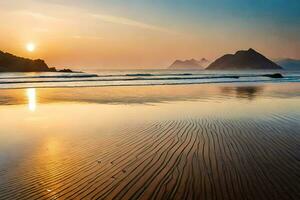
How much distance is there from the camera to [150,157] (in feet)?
26.3

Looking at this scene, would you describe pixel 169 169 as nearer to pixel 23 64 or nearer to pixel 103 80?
pixel 103 80

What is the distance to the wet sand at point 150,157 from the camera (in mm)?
5891

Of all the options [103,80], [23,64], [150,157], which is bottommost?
[103,80]

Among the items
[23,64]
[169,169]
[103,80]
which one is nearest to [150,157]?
[169,169]

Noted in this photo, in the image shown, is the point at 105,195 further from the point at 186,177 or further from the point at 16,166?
the point at 16,166

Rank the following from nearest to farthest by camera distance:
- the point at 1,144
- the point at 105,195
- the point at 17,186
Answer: the point at 105,195 < the point at 17,186 < the point at 1,144

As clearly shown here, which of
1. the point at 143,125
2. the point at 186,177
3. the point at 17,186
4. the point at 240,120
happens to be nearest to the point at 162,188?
the point at 186,177

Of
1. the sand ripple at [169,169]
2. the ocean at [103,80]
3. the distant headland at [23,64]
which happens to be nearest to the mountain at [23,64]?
the distant headland at [23,64]

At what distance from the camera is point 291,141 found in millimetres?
9766

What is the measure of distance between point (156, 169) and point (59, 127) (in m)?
6.36

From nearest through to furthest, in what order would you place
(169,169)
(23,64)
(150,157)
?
(169,169) → (150,157) → (23,64)

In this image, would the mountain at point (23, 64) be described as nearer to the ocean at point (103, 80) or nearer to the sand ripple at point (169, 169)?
the ocean at point (103, 80)

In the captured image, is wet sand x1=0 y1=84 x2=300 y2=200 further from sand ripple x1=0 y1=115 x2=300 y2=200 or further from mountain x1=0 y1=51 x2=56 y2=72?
mountain x1=0 y1=51 x2=56 y2=72

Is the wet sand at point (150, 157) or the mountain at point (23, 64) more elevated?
the mountain at point (23, 64)
